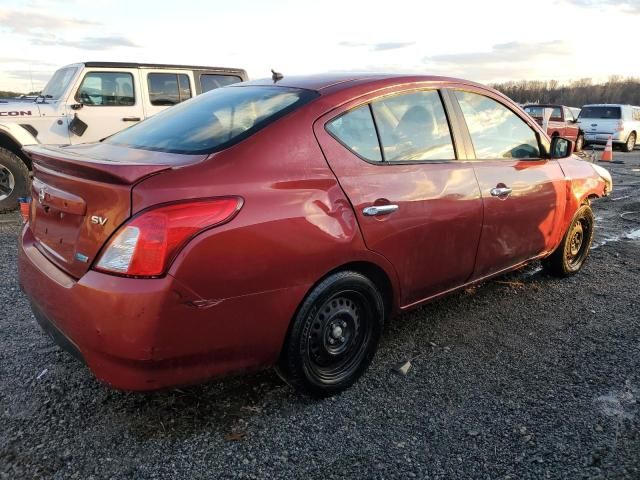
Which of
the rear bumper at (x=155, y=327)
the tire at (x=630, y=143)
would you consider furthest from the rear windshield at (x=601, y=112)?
the rear bumper at (x=155, y=327)

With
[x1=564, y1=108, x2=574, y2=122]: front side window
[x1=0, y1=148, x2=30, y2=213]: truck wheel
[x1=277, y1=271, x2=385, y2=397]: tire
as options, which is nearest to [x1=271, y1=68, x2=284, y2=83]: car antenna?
[x1=277, y1=271, x2=385, y2=397]: tire

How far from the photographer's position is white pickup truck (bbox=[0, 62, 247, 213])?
280 inches

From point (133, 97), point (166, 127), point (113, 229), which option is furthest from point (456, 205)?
point (133, 97)

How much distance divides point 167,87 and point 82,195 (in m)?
6.65

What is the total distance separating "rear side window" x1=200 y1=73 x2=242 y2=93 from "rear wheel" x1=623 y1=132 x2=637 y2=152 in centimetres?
1715

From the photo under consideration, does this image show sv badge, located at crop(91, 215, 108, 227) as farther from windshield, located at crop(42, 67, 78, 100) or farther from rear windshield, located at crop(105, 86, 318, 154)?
windshield, located at crop(42, 67, 78, 100)

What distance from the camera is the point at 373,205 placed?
2730mm

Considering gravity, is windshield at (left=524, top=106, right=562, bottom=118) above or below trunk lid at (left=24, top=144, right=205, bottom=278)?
below

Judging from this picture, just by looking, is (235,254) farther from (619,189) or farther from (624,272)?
(619,189)

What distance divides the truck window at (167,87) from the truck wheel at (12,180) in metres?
2.19

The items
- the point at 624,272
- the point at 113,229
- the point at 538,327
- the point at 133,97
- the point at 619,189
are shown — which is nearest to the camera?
the point at 113,229

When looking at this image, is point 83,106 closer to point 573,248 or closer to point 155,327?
point 155,327

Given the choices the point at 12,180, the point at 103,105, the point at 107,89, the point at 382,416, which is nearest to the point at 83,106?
the point at 103,105

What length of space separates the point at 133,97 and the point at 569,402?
7.43m
